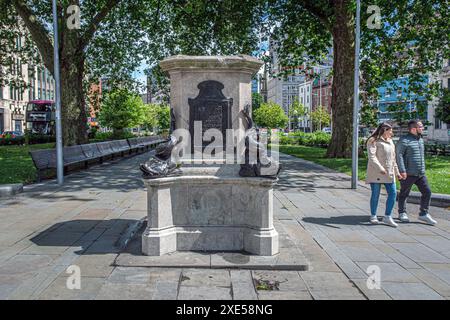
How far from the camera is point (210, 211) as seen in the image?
5594mm

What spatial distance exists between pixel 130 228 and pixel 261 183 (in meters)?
2.37

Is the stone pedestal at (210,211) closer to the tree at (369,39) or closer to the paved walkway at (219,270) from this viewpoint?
the paved walkway at (219,270)

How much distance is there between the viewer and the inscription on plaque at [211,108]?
578 centimetres

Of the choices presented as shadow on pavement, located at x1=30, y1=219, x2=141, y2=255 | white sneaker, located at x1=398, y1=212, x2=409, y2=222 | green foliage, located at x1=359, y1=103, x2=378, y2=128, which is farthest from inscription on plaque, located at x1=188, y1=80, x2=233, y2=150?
green foliage, located at x1=359, y1=103, x2=378, y2=128

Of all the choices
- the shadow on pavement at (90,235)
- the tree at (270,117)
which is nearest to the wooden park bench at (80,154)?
the shadow on pavement at (90,235)

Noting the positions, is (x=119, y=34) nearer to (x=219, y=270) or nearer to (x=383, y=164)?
(x=383, y=164)

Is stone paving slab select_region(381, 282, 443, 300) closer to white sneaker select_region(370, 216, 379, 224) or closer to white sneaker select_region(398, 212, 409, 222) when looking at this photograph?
white sneaker select_region(370, 216, 379, 224)

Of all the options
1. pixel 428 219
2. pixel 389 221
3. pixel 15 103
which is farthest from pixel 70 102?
pixel 15 103

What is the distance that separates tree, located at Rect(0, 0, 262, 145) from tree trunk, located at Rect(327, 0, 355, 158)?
424 centimetres

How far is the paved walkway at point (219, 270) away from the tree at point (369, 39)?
9.97 metres

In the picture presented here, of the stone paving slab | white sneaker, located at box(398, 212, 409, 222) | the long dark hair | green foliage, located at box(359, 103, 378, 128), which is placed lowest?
the stone paving slab

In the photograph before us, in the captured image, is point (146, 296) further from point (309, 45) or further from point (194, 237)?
point (309, 45)

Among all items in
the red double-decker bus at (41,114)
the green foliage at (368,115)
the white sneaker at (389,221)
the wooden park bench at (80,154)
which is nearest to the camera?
the white sneaker at (389,221)

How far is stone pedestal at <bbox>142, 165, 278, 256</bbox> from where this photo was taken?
532cm
